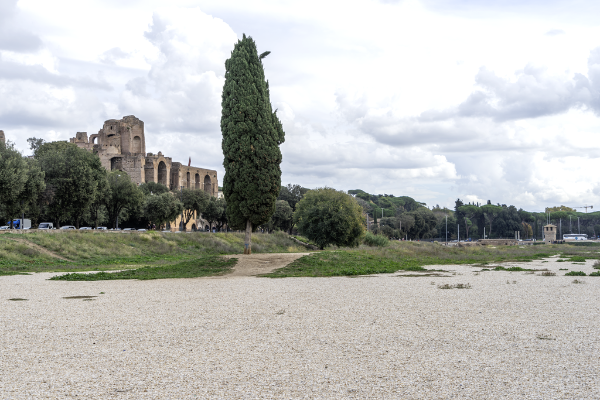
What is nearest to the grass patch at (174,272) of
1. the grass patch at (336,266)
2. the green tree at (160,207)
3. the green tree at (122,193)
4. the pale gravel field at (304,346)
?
the grass patch at (336,266)

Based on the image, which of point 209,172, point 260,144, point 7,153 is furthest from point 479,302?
point 209,172

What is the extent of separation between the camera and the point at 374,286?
14.4 m

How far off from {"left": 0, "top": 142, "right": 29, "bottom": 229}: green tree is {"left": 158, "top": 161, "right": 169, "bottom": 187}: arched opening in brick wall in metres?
61.8

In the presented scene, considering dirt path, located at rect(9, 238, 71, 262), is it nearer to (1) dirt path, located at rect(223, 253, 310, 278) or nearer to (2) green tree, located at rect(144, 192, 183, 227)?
(1) dirt path, located at rect(223, 253, 310, 278)

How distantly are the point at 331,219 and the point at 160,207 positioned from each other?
3147 cm

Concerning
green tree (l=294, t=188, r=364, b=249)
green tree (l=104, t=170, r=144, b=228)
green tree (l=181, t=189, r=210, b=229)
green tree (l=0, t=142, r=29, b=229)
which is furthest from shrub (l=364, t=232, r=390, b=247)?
green tree (l=0, t=142, r=29, b=229)

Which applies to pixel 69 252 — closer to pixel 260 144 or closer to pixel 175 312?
pixel 260 144

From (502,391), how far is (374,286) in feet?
31.8

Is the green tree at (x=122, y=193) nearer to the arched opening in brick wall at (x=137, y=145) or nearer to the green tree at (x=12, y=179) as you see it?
the green tree at (x=12, y=179)

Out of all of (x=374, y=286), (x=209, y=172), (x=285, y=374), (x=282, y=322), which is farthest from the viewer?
(x=209, y=172)

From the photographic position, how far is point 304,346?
21.9 ft

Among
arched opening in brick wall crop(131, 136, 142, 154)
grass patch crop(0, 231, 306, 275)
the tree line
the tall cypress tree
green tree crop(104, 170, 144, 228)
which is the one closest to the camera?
the tall cypress tree

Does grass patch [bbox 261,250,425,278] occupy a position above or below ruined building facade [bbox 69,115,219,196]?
below

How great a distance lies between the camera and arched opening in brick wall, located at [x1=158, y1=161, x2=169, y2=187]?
99000mm
